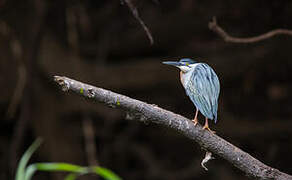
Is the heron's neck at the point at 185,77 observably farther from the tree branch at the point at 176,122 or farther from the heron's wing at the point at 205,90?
the tree branch at the point at 176,122

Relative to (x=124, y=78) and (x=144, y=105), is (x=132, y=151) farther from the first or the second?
(x=144, y=105)

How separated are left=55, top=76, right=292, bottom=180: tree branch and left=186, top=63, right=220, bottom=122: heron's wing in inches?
5.7

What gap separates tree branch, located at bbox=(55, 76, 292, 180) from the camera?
1.45 meters

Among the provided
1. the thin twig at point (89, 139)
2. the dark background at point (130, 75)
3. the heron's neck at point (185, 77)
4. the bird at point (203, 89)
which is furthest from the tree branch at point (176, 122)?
the thin twig at point (89, 139)

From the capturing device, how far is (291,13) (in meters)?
2.90

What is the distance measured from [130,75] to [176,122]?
88.5 inches

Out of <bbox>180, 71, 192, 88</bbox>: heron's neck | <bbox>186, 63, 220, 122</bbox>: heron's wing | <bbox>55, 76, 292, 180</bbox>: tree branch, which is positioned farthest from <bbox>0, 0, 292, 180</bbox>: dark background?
<bbox>55, 76, 292, 180</bbox>: tree branch

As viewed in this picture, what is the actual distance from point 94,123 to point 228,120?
118cm

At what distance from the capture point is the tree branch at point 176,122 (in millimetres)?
1447

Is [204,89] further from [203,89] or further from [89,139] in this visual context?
[89,139]

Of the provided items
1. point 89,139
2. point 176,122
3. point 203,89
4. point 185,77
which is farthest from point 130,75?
point 176,122

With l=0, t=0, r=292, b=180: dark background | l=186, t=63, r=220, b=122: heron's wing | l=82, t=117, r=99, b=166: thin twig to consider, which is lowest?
l=82, t=117, r=99, b=166: thin twig

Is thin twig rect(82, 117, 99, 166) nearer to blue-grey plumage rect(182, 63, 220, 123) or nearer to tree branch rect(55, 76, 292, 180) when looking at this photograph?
blue-grey plumage rect(182, 63, 220, 123)

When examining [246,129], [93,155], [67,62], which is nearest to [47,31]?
[67,62]
